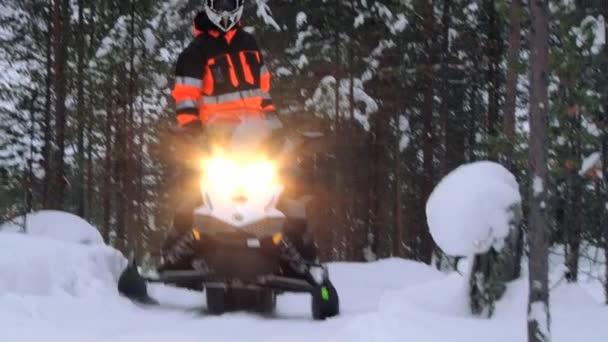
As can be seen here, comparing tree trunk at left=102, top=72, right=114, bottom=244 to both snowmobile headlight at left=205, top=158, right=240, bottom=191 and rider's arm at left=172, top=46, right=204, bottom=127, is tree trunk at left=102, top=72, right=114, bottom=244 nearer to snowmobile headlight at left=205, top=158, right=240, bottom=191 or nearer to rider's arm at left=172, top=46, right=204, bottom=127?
rider's arm at left=172, top=46, right=204, bottom=127

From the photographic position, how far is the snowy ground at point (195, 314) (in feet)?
21.1

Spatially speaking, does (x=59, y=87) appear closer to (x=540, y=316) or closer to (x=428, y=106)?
(x=428, y=106)

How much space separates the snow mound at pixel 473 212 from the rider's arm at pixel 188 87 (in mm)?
2647

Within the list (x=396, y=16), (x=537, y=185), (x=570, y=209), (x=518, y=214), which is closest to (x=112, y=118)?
(x=396, y=16)

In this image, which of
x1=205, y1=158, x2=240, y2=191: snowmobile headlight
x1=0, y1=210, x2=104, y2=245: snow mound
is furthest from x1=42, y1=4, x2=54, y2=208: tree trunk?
x1=205, y1=158, x2=240, y2=191: snowmobile headlight

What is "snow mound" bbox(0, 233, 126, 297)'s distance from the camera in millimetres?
7551

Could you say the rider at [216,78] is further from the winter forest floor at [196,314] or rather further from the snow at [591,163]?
the snow at [591,163]

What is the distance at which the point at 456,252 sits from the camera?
292 inches

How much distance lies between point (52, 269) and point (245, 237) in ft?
6.88

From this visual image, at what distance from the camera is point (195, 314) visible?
26.0 feet

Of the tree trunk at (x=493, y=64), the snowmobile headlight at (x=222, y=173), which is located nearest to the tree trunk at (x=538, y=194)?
the snowmobile headlight at (x=222, y=173)

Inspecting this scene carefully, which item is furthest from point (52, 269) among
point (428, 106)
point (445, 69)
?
point (428, 106)

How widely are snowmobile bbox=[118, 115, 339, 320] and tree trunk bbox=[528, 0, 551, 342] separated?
2.56 m

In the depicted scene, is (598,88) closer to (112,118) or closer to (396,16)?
(396,16)
